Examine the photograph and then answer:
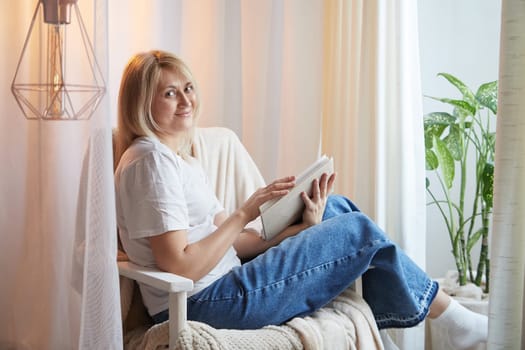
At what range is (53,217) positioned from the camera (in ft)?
4.91

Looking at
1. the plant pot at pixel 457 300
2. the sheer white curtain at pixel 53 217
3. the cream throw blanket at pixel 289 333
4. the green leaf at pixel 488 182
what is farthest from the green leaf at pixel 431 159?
the sheer white curtain at pixel 53 217

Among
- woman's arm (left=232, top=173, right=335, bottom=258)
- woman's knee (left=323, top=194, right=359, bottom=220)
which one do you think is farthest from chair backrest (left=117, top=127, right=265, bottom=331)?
woman's knee (left=323, top=194, right=359, bottom=220)

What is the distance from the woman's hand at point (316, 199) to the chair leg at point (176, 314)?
1.61 feet

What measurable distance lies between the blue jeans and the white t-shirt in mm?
60

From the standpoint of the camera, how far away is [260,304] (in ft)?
6.03

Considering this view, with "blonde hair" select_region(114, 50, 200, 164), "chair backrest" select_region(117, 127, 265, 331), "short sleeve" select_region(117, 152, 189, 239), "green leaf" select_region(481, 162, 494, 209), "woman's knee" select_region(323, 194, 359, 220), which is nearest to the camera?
"short sleeve" select_region(117, 152, 189, 239)

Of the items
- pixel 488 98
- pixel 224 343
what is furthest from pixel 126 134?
pixel 488 98

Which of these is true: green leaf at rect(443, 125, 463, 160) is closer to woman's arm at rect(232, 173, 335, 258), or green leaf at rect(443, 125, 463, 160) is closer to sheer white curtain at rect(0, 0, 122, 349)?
woman's arm at rect(232, 173, 335, 258)

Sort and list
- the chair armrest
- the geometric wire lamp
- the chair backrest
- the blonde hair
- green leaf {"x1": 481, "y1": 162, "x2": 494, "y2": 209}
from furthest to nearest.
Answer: green leaf {"x1": 481, "y1": 162, "x2": 494, "y2": 209} < the chair backrest < the blonde hair < the chair armrest < the geometric wire lamp

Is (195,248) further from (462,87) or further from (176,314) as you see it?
(462,87)

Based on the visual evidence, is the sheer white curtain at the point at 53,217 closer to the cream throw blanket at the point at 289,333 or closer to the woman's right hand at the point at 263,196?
the cream throw blanket at the point at 289,333

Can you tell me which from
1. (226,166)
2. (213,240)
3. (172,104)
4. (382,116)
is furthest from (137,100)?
(382,116)

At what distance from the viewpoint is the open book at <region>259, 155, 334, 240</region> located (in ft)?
6.57

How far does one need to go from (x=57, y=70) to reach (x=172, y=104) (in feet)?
1.59
